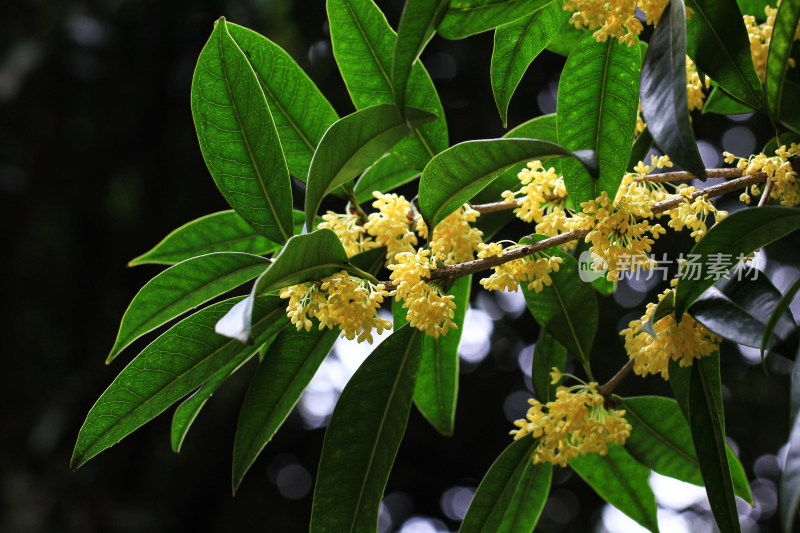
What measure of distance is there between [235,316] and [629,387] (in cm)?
349

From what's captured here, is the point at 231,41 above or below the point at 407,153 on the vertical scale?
above

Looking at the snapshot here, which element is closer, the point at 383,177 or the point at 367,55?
the point at 367,55

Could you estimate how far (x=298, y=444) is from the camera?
14.3ft

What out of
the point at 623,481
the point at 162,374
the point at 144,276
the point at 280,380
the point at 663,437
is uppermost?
the point at 162,374

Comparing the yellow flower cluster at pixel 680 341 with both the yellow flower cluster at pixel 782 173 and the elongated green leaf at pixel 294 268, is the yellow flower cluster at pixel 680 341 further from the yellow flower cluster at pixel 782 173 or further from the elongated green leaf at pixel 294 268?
the elongated green leaf at pixel 294 268

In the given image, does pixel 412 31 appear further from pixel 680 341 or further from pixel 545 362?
pixel 545 362

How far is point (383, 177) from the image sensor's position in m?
1.23

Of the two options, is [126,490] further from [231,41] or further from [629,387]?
[231,41]

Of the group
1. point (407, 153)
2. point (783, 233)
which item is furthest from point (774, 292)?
point (407, 153)

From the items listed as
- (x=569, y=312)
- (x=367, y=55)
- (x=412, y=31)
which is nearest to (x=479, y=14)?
(x=412, y=31)

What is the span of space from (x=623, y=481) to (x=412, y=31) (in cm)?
88

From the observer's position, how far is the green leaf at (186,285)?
2.87 ft

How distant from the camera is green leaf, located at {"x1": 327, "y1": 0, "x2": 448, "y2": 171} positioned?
985mm

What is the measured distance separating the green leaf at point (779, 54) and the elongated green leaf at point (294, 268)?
0.56m
